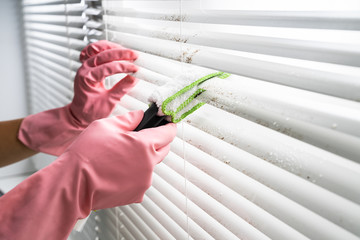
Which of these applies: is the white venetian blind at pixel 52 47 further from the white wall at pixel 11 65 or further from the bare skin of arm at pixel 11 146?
the bare skin of arm at pixel 11 146

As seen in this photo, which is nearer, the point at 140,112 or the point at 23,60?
the point at 140,112

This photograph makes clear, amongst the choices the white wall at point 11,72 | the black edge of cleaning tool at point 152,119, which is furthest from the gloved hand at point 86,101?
the white wall at point 11,72

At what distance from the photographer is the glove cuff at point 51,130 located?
3.99 ft

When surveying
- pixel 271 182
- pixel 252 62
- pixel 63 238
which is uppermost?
pixel 252 62

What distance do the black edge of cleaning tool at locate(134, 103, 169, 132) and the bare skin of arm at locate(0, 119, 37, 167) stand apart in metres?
0.77

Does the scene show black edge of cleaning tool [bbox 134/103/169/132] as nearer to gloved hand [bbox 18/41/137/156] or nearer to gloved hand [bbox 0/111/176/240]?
gloved hand [bbox 0/111/176/240]

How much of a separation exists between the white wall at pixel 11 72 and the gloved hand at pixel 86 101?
1.10 m

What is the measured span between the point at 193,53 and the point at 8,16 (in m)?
1.97

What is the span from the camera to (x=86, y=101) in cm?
111

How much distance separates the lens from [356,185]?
1.59ft

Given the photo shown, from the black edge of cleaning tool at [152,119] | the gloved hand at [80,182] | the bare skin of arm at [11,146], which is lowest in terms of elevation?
the bare skin of arm at [11,146]

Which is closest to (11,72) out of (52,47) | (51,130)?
(52,47)

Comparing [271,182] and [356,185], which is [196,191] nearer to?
[271,182]

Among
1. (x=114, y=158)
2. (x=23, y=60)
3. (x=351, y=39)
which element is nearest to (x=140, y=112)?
(x=114, y=158)
